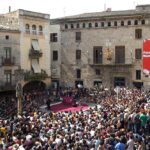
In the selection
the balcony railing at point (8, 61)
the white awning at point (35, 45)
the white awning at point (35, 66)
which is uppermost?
the white awning at point (35, 45)

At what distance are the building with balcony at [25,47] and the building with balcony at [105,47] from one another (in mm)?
3298

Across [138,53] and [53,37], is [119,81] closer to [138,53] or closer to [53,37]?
[138,53]

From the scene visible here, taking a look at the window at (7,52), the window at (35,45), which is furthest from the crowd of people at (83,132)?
the window at (35,45)

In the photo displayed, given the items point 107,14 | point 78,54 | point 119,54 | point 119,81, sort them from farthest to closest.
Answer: point 78,54 < point 107,14 < point 119,81 < point 119,54

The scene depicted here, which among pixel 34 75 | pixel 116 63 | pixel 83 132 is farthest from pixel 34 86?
pixel 83 132

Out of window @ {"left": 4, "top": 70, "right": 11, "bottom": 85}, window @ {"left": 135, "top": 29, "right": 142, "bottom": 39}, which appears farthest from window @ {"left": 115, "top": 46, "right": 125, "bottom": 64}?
window @ {"left": 4, "top": 70, "right": 11, "bottom": 85}

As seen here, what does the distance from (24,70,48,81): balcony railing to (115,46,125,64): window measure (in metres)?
8.84

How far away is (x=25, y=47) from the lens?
1870 inches

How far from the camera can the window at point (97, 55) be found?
5047 centimetres

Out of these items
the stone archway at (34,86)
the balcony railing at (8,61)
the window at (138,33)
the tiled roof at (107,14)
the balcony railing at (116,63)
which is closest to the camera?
the balcony railing at (8,61)

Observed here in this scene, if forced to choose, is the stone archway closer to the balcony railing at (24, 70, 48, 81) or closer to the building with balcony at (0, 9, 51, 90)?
the building with balcony at (0, 9, 51, 90)

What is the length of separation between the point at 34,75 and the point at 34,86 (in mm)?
1574

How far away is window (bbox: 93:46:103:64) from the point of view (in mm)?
50469

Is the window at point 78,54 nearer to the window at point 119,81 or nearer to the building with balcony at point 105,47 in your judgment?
the building with balcony at point 105,47
